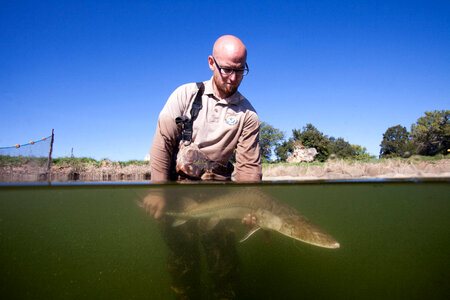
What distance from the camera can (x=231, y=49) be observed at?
2.86 meters

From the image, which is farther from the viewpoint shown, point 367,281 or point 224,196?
point 367,281

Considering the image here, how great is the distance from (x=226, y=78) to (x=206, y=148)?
79cm

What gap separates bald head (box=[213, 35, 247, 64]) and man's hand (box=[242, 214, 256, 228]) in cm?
165

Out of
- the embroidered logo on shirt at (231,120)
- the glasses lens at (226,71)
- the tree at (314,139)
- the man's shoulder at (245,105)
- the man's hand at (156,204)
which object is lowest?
the man's hand at (156,204)

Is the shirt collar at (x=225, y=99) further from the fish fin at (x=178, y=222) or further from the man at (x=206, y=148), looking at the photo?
the fish fin at (x=178, y=222)

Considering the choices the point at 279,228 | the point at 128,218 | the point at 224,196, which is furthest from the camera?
the point at 128,218

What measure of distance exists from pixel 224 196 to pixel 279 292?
11.1 ft

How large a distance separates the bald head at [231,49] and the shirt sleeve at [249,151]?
0.68 meters

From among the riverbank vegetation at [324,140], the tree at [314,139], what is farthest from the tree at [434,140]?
the tree at [314,139]

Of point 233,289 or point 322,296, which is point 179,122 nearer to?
point 233,289

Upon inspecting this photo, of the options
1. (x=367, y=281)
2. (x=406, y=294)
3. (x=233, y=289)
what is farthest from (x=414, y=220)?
(x=233, y=289)

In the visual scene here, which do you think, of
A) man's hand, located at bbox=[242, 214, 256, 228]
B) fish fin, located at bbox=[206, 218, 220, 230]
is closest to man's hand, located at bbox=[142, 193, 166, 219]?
fish fin, located at bbox=[206, 218, 220, 230]

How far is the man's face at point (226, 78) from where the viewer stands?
2.89m

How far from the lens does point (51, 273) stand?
446 centimetres
